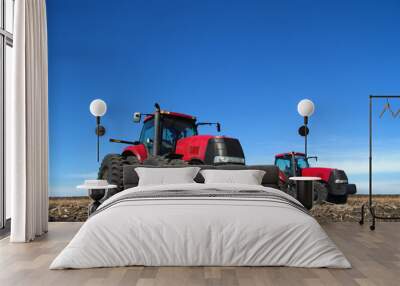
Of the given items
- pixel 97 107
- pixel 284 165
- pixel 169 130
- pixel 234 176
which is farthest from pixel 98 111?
pixel 284 165

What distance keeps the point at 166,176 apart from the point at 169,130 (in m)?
0.86

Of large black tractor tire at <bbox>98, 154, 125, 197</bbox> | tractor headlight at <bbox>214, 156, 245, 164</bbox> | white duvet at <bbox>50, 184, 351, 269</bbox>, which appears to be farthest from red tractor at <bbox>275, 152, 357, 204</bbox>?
white duvet at <bbox>50, 184, 351, 269</bbox>

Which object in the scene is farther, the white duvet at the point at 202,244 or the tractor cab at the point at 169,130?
the tractor cab at the point at 169,130

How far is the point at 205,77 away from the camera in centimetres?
562

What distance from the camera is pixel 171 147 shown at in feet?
17.5

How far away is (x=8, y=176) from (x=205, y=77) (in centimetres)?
266

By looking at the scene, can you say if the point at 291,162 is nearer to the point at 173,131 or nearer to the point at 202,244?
the point at 173,131

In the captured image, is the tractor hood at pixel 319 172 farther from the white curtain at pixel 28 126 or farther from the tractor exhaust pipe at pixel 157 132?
the white curtain at pixel 28 126

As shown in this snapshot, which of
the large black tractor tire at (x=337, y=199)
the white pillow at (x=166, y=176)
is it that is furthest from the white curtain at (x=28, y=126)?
the large black tractor tire at (x=337, y=199)

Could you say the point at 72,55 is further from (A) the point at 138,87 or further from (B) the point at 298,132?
(B) the point at 298,132

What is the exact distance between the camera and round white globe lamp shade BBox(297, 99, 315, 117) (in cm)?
539

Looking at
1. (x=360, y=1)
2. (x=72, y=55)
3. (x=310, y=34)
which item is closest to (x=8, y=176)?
(x=72, y=55)

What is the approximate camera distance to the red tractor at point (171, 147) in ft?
17.1

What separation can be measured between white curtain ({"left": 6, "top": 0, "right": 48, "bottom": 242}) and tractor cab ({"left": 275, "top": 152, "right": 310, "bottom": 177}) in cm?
282
